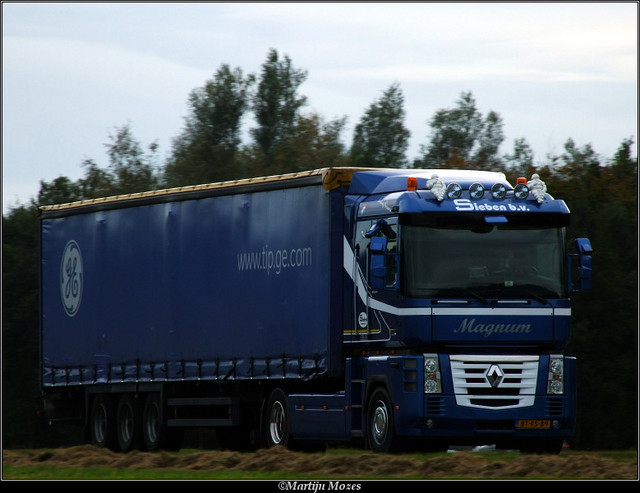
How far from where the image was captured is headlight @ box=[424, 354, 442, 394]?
61.2 ft

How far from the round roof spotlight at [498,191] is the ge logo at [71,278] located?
1028cm

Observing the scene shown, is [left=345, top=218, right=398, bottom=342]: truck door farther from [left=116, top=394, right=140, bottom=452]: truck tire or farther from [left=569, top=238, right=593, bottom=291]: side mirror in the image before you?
[left=116, top=394, right=140, bottom=452]: truck tire

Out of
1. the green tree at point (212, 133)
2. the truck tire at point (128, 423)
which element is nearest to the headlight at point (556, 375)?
the truck tire at point (128, 423)

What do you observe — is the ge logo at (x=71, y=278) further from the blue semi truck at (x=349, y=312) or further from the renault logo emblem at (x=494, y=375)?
the renault logo emblem at (x=494, y=375)

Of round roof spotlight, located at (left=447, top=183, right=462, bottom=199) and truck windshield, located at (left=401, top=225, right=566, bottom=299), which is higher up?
round roof spotlight, located at (left=447, top=183, right=462, bottom=199)

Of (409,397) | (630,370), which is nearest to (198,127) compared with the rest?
(630,370)

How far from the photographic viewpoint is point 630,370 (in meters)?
35.4

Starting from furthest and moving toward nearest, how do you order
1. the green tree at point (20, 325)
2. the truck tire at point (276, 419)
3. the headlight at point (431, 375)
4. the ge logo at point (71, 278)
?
1. the green tree at point (20, 325)
2. the ge logo at point (71, 278)
3. the truck tire at point (276, 419)
4. the headlight at point (431, 375)

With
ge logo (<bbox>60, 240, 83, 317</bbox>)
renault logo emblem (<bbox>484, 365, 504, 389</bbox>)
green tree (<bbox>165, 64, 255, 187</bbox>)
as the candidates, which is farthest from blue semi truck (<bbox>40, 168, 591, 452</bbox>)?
green tree (<bbox>165, 64, 255, 187</bbox>)

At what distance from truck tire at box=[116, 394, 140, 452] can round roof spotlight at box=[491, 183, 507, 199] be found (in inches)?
345

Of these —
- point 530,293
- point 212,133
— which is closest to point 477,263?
point 530,293

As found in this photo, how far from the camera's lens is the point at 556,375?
63.0ft

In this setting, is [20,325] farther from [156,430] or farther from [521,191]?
[521,191]

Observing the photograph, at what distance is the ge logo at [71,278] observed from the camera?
27.2 metres
